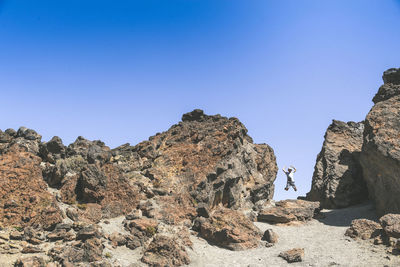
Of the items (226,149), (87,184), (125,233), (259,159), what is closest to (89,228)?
(125,233)

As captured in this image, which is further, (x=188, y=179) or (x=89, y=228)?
(x=188, y=179)

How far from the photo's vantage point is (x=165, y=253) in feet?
70.4

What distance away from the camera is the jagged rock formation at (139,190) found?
68.0ft

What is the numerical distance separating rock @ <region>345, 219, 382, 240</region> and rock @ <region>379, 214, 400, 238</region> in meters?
1.11

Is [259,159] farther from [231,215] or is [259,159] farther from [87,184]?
[87,184]

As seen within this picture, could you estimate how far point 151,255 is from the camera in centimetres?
2128

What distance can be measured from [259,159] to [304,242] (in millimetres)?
17041

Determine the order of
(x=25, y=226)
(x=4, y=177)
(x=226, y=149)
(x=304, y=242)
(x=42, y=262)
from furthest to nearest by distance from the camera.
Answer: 1. (x=226, y=149)
2. (x=304, y=242)
3. (x=4, y=177)
4. (x=25, y=226)
5. (x=42, y=262)

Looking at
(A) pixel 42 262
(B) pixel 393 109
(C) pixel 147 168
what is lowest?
(A) pixel 42 262

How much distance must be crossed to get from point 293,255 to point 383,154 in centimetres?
1434

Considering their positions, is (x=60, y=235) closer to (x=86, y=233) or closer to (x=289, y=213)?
(x=86, y=233)

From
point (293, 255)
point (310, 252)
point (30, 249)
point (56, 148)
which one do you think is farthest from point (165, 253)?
point (56, 148)

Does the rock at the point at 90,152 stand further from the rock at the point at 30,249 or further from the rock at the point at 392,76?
the rock at the point at 392,76

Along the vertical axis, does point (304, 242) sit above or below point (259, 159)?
below
